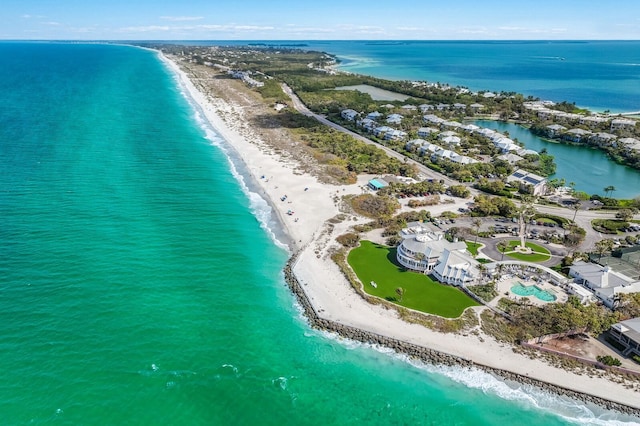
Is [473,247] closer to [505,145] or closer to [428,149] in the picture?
[428,149]

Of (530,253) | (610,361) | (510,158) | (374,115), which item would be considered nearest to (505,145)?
(510,158)

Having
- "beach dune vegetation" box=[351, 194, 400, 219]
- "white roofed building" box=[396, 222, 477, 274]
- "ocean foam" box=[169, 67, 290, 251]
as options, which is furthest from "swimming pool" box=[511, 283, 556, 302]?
"ocean foam" box=[169, 67, 290, 251]

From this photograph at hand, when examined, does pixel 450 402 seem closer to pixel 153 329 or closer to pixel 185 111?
pixel 153 329

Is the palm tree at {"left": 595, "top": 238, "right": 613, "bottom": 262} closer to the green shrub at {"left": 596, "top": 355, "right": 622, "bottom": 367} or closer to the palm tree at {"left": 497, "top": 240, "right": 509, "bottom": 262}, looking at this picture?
the palm tree at {"left": 497, "top": 240, "right": 509, "bottom": 262}

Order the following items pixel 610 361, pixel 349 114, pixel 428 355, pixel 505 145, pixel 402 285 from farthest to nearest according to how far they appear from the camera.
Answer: pixel 349 114 < pixel 505 145 < pixel 402 285 < pixel 428 355 < pixel 610 361

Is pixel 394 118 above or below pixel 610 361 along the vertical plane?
above

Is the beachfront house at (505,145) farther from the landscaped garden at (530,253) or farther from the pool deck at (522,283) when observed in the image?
the pool deck at (522,283)

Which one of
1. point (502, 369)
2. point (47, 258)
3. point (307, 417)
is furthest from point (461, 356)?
point (47, 258)
